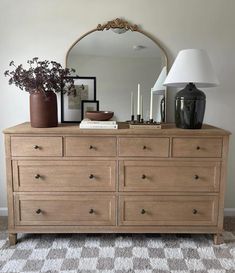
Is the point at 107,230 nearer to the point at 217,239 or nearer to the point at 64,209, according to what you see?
the point at 64,209

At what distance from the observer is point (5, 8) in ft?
7.02

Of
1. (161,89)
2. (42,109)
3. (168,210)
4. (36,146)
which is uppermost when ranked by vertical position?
(161,89)

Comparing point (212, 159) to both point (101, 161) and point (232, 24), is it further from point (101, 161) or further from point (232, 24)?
point (232, 24)

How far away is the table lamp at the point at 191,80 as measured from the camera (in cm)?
179

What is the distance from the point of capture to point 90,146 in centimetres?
178

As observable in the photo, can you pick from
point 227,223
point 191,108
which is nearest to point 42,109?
point 191,108

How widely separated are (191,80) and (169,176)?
716 mm

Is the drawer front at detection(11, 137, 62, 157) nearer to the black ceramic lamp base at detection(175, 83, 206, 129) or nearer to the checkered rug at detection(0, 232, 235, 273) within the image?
the checkered rug at detection(0, 232, 235, 273)

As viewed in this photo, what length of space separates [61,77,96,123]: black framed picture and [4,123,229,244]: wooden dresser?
0.44 meters

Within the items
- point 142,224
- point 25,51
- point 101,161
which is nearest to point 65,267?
point 142,224

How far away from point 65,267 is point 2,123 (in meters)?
1.37

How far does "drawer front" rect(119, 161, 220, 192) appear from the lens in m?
1.82

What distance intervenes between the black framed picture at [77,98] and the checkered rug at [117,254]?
101cm

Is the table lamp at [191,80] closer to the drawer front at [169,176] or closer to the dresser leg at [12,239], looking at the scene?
the drawer front at [169,176]
